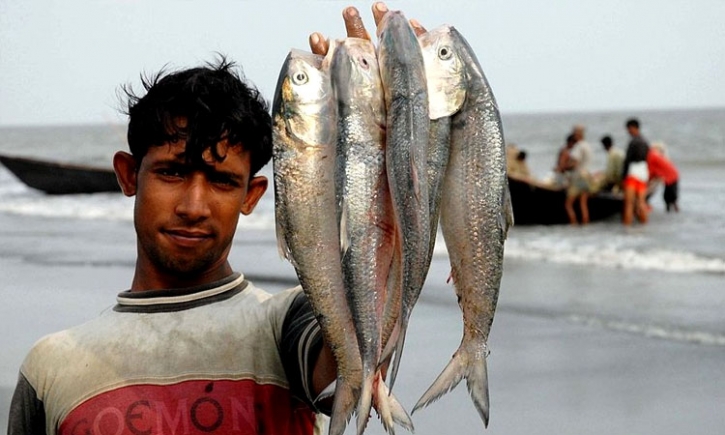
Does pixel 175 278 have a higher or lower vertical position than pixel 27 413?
higher

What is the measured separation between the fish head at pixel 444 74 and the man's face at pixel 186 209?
665mm

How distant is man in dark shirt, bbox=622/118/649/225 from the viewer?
57.0 ft

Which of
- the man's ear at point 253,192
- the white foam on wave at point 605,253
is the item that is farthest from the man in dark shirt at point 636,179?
the man's ear at point 253,192

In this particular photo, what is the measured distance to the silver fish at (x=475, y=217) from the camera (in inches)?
82.7

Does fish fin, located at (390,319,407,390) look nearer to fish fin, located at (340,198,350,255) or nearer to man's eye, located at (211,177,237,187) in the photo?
fish fin, located at (340,198,350,255)

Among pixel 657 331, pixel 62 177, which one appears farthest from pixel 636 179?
pixel 62 177

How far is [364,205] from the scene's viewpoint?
2.03m

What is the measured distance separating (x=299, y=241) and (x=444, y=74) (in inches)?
17.1

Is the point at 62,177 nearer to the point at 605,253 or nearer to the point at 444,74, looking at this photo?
the point at 605,253

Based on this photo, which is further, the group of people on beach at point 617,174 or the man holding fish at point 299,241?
the group of people on beach at point 617,174

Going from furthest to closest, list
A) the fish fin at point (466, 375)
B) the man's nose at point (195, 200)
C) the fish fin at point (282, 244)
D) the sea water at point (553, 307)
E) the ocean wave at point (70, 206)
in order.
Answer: the ocean wave at point (70, 206), the sea water at point (553, 307), the man's nose at point (195, 200), the fish fin at point (466, 375), the fish fin at point (282, 244)

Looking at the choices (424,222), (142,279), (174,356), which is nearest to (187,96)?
(142,279)

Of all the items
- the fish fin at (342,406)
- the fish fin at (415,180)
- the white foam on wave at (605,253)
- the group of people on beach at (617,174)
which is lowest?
the white foam on wave at (605,253)

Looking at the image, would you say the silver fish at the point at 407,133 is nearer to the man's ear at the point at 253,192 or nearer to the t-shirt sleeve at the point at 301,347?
the t-shirt sleeve at the point at 301,347
